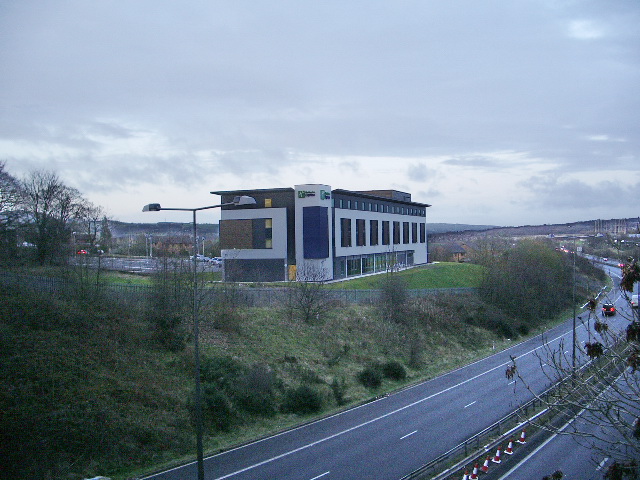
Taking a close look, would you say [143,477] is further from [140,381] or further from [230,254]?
[230,254]

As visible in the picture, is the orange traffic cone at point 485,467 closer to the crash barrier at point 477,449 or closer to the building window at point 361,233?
the crash barrier at point 477,449

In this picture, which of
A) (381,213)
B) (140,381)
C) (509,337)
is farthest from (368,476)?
(381,213)

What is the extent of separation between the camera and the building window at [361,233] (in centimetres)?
5653

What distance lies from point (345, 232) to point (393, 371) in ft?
86.7

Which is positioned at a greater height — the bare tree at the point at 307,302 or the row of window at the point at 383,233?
the row of window at the point at 383,233

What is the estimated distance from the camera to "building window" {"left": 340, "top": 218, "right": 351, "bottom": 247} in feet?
174

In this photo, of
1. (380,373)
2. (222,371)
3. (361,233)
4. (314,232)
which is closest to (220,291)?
(222,371)

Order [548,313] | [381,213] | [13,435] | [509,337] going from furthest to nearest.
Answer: [381,213]
[548,313]
[509,337]
[13,435]

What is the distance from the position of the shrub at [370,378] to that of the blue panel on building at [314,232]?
22.2 meters

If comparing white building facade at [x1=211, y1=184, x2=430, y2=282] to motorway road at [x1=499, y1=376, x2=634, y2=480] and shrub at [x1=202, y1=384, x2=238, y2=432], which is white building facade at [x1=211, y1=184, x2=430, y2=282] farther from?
motorway road at [x1=499, y1=376, x2=634, y2=480]

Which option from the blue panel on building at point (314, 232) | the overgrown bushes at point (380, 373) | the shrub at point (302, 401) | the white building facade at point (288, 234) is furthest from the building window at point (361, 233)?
the shrub at point (302, 401)

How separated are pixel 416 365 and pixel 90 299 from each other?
18461mm

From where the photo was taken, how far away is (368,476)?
1536 centimetres

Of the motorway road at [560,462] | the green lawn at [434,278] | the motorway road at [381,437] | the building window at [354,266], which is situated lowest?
the motorway road at [381,437]
